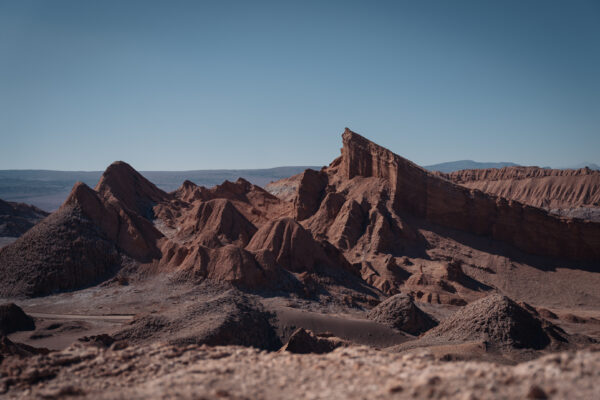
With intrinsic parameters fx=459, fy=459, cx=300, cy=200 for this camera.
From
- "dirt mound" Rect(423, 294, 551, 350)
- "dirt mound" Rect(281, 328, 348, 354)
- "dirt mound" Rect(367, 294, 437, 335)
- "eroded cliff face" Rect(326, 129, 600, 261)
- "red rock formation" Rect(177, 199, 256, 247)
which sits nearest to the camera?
"dirt mound" Rect(281, 328, 348, 354)

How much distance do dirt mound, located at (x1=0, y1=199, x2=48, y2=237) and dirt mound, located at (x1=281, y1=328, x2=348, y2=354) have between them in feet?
180

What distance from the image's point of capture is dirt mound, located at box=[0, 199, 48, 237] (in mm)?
58969

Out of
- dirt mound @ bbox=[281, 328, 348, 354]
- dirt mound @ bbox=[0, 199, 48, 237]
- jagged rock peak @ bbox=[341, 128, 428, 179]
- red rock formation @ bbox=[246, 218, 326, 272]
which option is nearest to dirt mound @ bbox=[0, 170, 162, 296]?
red rock formation @ bbox=[246, 218, 326, 272]

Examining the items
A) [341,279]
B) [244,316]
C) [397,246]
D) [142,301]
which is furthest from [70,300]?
[397,246]

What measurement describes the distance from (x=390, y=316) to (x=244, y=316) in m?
8.16

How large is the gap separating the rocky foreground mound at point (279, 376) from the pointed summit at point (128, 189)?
43428 mm

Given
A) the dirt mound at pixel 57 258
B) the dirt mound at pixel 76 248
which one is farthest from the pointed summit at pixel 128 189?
the dirt mound at pixel 57 258

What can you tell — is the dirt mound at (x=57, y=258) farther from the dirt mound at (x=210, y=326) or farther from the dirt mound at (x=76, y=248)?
the dirt mound at (x=210, y=326)

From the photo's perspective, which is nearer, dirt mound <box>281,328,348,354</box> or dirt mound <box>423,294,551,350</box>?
dirt mound <box>281,328,348,354</box>

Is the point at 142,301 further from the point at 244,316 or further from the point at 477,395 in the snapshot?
the point at 477,395

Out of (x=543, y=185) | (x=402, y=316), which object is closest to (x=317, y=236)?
(x=402, y=316)

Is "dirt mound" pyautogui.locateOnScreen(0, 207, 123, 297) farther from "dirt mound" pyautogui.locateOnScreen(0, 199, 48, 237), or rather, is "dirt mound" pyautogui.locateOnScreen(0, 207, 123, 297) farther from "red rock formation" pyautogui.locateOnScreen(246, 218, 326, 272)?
"dirt mound" pyautogui.locateOnScreen(0, 199, 48, 237)

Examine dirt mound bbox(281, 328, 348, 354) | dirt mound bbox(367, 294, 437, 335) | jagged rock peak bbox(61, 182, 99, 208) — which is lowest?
dirt mound bbox(367, 294, 437, 335)

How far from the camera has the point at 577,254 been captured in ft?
141
